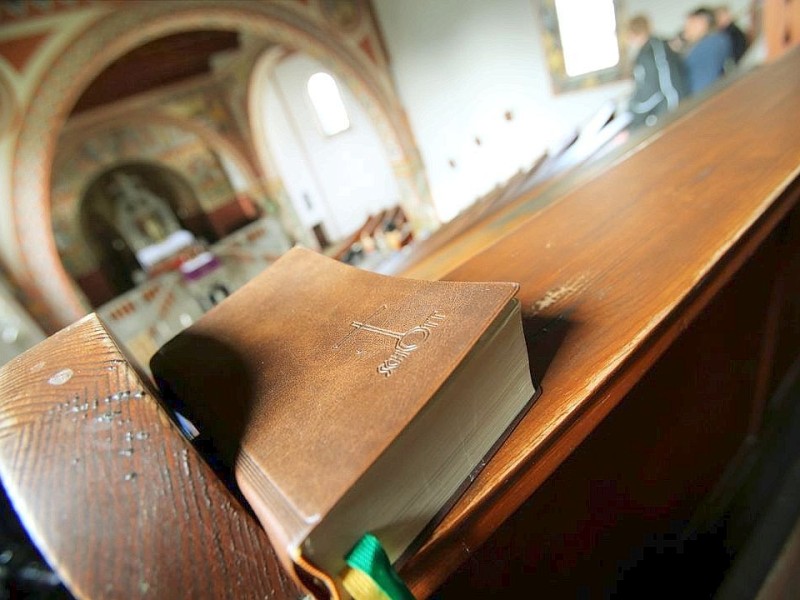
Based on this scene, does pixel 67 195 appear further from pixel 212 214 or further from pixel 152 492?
pixel 152 492

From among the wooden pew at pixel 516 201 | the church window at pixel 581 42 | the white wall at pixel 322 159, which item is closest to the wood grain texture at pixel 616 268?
the wooden pew at pixel 516 201

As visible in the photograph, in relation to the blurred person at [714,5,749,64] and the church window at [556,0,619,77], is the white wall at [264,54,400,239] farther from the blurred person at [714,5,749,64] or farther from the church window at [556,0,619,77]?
the blurred person at [714,5,749,64]

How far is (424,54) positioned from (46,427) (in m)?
6.15

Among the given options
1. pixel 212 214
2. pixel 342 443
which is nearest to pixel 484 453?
pixel 342 443

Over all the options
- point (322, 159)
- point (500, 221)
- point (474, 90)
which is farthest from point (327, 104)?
point (500, 221)

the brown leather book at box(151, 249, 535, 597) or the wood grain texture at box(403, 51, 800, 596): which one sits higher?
the brown leather book at box(151, 249, 535, 597)

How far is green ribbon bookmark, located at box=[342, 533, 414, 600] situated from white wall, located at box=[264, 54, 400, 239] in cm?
820

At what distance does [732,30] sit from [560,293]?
12.3 ft

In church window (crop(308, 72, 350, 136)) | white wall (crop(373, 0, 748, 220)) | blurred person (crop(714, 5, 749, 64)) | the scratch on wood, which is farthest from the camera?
church window (crop(308, 72, 350, 136))

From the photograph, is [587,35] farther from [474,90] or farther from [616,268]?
[616,268]

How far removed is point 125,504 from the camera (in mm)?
238

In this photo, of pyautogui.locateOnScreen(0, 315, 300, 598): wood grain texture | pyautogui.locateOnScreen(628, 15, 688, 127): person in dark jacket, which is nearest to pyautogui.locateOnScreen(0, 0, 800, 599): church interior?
pyautogui.locateOnScreen(0, 315, 300, 598): wood grain texture

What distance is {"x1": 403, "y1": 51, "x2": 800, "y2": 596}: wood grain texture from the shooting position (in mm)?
323

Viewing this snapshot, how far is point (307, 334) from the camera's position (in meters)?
0.40
